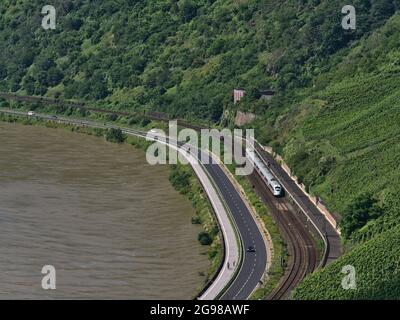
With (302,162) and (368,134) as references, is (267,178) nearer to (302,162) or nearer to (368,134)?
(302,162)

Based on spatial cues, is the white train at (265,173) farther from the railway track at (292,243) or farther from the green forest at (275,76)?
the green forest at (275,76)

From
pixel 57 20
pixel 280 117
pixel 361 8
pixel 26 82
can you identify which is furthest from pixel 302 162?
pixel 57 20

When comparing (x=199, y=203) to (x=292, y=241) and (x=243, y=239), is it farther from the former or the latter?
(x=292, y=241)

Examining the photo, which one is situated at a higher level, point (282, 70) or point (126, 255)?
point (282, 70)

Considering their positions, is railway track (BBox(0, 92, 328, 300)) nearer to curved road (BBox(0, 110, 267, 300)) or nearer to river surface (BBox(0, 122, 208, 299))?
curved road (BBox(0, 110, 267, 300))

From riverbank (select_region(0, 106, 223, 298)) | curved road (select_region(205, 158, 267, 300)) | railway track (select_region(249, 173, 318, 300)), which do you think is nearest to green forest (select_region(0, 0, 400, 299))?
railway track (select_region(249, 173, 318, 300))

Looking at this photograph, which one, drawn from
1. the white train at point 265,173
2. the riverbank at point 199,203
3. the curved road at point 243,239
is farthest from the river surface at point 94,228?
the white train at point 265,173
